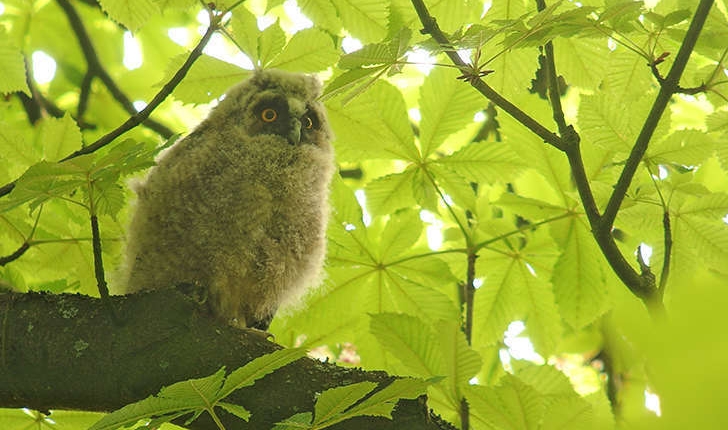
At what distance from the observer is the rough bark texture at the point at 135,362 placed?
175cm

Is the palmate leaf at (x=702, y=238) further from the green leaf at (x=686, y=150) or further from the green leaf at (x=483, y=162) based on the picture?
the green leaf at (x=483, y=162)

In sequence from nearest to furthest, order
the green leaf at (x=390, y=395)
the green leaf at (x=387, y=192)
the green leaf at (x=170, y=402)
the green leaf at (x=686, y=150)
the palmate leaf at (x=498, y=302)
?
the green leaf at (x=170, y=402) → the green leaf at (x=390, y=395) → the green leaf at (x=686, y=150) → the green leaf at (x=387, y=192) → the palmate leaf at (x=498, y=302)

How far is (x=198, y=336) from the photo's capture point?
1.84 meters

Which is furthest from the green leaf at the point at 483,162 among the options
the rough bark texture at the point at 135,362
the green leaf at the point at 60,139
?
the green leaf at the point at 60,139

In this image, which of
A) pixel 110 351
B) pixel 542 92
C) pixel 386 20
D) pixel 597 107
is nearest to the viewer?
pixel 110 351

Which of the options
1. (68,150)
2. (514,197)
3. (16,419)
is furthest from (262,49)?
(16,419)

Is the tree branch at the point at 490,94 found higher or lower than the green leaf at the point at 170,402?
higher

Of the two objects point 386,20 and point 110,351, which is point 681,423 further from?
point 386,20

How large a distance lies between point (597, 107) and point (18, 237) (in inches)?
68.4

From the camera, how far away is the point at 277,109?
250 cm

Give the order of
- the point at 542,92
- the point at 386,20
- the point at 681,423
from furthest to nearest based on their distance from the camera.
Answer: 1. the point at 542,92
2. the point at 386,20
3. the point at 681,423

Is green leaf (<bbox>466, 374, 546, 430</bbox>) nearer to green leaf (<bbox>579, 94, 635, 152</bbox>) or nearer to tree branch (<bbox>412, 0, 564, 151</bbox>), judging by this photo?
tree branch (<bbox>412, 0, 564, 151</bbox>)

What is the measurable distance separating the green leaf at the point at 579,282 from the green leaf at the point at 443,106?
0.52 m

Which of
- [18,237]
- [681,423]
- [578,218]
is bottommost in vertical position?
[681,423]
